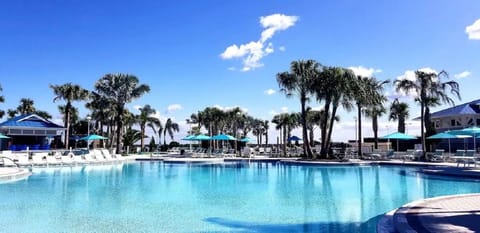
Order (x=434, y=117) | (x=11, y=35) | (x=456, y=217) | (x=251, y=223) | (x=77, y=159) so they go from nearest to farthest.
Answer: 1. (x=456, y=217)
2. (x=251, y=223)
3. (x=11, y=35)
4. (x=77, y=159)
5. (x=434, y=117)

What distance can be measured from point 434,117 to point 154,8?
3255 cm

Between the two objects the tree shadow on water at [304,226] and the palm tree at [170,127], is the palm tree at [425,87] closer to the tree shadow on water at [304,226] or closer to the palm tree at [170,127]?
the tree shadow on water at [304,226]

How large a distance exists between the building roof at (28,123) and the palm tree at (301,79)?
74.3 feet

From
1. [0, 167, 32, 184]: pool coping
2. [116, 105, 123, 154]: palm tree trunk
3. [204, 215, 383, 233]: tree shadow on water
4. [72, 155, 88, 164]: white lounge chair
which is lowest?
[204, 215, 383, 233]: tree shadow on water

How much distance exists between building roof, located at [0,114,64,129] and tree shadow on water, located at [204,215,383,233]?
107 feet

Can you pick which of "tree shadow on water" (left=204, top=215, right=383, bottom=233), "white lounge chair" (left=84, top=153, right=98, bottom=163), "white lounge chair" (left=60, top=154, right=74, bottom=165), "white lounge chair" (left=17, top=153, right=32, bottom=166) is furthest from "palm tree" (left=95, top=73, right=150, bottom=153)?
"tree shadow on water" (left=204, top=215, right=383, bottom=233)

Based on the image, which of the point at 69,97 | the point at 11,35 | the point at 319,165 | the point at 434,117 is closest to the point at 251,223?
the point at 319,165

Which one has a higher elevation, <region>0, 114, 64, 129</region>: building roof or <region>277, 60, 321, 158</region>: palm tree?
<region>277, 60, 321, 158</region>: palm tree

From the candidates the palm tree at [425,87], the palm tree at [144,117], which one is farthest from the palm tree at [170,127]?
the palm tree at [425,87]

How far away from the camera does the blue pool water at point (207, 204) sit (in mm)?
7539

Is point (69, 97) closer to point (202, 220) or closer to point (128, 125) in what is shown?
point (128, 125)

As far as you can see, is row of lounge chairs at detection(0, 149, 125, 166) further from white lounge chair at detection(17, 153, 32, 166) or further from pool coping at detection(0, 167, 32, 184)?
pool coping at detection(0, 167, 32, 184)

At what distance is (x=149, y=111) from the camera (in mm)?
47781

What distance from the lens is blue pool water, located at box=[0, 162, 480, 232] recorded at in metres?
7.54
